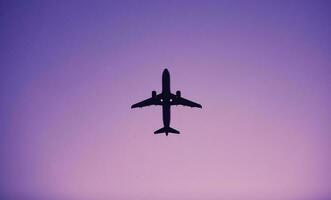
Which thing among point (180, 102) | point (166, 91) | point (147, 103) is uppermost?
point (166, 91)

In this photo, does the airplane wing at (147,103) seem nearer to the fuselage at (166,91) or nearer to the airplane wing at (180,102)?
the fuselage at (166,91)

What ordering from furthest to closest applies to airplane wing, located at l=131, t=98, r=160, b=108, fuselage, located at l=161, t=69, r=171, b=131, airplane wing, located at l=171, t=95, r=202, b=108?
airplane wing, located at l=171, t=95, r=202, b=108 → airplane wing, located at l=131, t=98, r=160, b=108 → fuselage, located at l=161, t=69, r=171, b=131

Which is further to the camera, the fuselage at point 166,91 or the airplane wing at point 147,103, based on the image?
the airplane wing at point 147,103

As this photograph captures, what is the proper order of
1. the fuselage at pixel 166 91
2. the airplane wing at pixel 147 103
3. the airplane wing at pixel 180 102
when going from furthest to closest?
the airplane wing at pixel 180 102 → the airplane wing at pixel 147 103 → the fuselage at pixel 166 91

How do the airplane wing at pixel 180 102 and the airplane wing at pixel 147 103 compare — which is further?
the airplane wing at pixel 180 102

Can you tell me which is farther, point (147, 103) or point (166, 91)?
point (147, 103)

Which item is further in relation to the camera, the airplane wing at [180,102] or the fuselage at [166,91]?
the airplane wing at [180,102]

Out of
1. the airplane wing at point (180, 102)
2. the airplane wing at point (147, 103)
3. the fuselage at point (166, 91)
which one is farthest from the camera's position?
the airplane wing at point (180, 102)

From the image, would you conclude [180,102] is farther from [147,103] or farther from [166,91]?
[147,103]

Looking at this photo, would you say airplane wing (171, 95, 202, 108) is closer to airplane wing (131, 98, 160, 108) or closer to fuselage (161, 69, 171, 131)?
fuselage (161, 69, 171, 131)

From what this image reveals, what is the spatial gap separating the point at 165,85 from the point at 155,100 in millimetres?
4802

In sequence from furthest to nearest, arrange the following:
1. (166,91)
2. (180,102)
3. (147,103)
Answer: (180,102)
(147,103)
(166,91)

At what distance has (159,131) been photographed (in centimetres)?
19575

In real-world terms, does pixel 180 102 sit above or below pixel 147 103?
above
